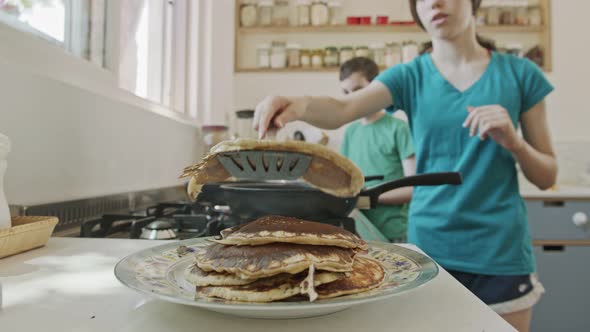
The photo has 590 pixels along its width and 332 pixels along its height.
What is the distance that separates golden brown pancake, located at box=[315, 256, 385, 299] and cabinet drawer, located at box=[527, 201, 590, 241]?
1.99 meters

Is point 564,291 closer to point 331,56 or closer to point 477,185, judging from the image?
point 477,185

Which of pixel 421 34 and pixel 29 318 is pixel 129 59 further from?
pixel 421 34

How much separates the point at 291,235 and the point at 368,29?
2.52 metres

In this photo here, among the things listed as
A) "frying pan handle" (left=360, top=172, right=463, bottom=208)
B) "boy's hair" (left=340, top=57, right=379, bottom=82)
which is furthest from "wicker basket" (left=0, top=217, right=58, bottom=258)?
"boy's hair" (left=340, top=57, right=379, bottom=82)

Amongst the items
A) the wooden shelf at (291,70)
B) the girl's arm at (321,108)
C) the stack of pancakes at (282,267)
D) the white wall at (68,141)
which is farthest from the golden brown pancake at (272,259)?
the wooden shelf at (291,70)

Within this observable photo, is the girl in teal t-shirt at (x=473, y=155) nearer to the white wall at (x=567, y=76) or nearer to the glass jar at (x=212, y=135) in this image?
the glass jar at (x=212, y=135)

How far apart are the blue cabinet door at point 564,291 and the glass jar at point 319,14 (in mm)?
1824

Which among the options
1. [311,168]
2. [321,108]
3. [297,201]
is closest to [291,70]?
[321,108]

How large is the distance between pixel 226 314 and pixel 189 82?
2137 millimetres

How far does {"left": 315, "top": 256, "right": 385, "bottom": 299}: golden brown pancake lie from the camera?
13.7 inches

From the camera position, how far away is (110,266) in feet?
1.75

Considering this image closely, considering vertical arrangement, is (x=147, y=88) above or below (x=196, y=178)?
above

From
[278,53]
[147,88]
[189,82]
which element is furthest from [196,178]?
[278,53]

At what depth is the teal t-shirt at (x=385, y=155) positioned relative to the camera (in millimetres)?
1651
